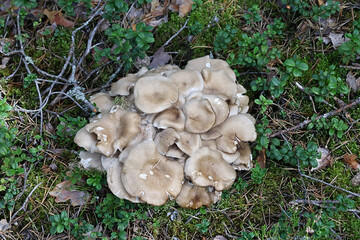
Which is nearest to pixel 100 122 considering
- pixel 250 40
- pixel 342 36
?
pixel 250 40

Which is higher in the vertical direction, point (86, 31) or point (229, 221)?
point (86, 31)

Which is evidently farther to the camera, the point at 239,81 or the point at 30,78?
the point at 239,81

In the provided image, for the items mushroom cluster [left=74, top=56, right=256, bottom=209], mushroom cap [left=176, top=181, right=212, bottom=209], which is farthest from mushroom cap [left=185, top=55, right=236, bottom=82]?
mushroom cap [left=176, top=181, right=212, bottom=209]

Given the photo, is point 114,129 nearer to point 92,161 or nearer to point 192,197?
point 92,161

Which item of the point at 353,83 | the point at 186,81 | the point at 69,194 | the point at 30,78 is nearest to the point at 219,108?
the point at 186,81

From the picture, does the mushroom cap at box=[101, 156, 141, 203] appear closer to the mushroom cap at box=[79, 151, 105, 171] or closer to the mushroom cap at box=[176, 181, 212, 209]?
the mushroom cap at box=[79, 151, 105, 171]

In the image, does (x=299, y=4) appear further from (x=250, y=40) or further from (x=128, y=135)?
(x=128, y=135)
